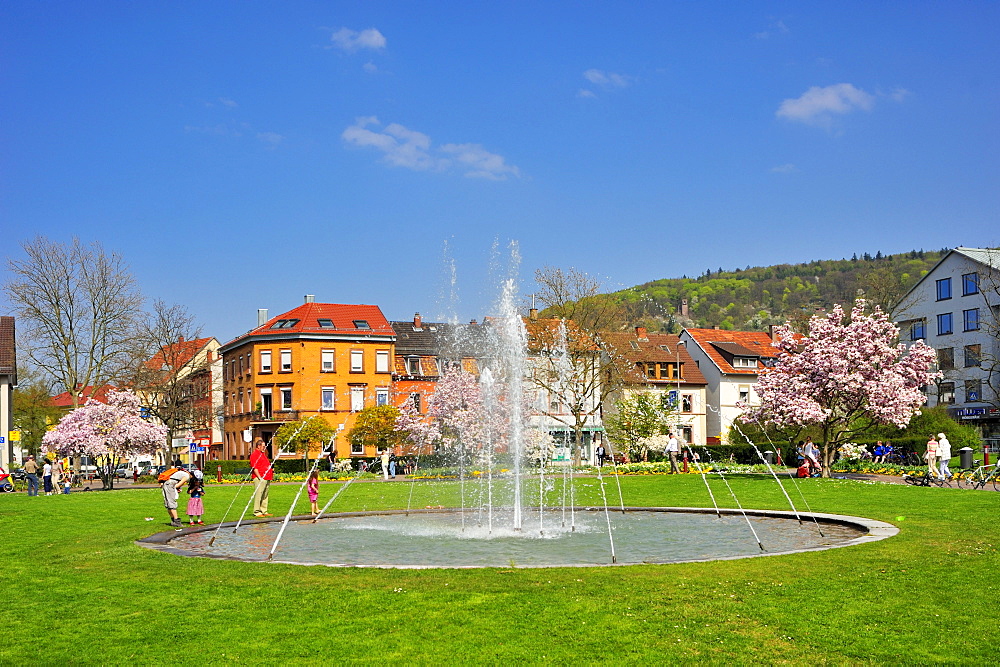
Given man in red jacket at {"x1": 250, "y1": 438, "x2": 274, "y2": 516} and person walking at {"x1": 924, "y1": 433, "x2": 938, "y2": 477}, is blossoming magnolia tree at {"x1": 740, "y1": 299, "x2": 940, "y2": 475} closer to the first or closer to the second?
person walking at {"x1": 924, "y1": 433, "x2": 938, "y2": 477}

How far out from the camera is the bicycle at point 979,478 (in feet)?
95.8

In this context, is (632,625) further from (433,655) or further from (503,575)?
(503,575)

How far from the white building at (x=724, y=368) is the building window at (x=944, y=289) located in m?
13.7

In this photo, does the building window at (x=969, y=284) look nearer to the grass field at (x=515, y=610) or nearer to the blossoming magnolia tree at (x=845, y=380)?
the blossoming magnolia tree at (x=845, y=380)

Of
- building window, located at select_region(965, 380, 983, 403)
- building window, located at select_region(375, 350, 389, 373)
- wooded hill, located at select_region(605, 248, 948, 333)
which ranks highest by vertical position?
wooded hill, located at select_region(605, 248, 948, 333)

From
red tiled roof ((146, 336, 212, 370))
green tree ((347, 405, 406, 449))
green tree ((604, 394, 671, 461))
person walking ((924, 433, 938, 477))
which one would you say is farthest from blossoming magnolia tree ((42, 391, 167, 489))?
person walking ((924, 433, 938, 477))

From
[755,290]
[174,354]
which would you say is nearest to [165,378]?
[174,354]

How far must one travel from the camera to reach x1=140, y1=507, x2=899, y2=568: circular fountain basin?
14570mm

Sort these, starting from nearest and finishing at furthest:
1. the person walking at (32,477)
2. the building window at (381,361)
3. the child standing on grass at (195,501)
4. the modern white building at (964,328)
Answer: the child standing on grass at (195,501), the person walking at (32,477), the modern white building at (964,328), the building window at (381,361)

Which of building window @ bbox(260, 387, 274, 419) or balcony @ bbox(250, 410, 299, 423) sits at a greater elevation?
building window @ bbox(260, 387, 274, 419)

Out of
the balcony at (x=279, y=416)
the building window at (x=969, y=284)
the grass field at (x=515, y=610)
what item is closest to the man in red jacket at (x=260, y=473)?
the grass field at (x=515, y=610)

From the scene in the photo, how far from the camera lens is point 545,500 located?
28.1 metres

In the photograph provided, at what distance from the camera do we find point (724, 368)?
8162 centimetres

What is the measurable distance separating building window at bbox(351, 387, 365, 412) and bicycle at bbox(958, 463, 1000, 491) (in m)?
46.2
